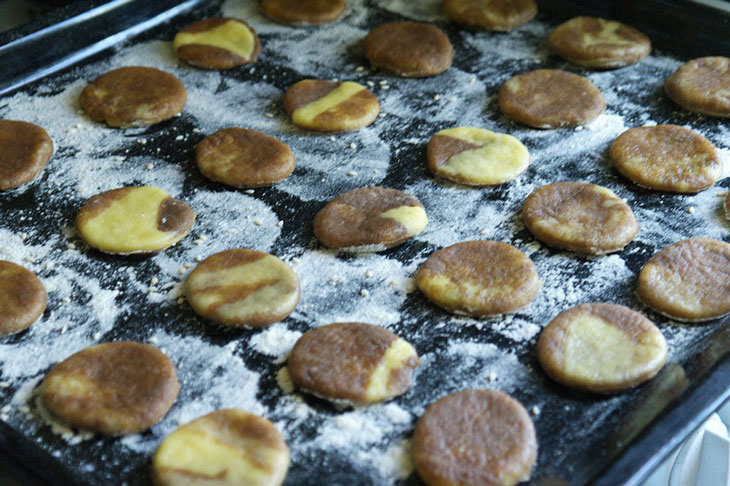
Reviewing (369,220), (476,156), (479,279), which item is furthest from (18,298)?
(476,156)

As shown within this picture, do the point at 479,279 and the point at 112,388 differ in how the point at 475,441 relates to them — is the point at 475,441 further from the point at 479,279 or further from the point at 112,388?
the point at 112,388

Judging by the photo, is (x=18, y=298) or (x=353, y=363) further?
(x=18, y=298)

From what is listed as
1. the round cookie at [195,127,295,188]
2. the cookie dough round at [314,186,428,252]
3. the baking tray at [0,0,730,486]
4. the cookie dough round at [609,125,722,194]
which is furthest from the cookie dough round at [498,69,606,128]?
the round cookie at [195,127,295,188]

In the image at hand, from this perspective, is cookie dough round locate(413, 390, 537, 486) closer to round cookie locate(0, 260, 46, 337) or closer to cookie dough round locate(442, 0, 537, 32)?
round cookie locate(0, 260, 46, 337)

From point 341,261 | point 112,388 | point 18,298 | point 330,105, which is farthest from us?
point 330,105

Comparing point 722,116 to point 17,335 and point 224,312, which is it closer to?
point 224,312

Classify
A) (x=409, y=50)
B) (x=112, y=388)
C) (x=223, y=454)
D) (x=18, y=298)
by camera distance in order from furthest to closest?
(x=409, y=50) → (x=18, y=298) → (x=112, y=388) → (x=223, y=454)

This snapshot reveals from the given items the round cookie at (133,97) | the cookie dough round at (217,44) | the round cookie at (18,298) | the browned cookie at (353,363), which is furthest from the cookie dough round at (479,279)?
the cookie dough round at (217,44)

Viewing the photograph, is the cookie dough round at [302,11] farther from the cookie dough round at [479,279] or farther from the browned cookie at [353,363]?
the browned cookie at [353,363]
